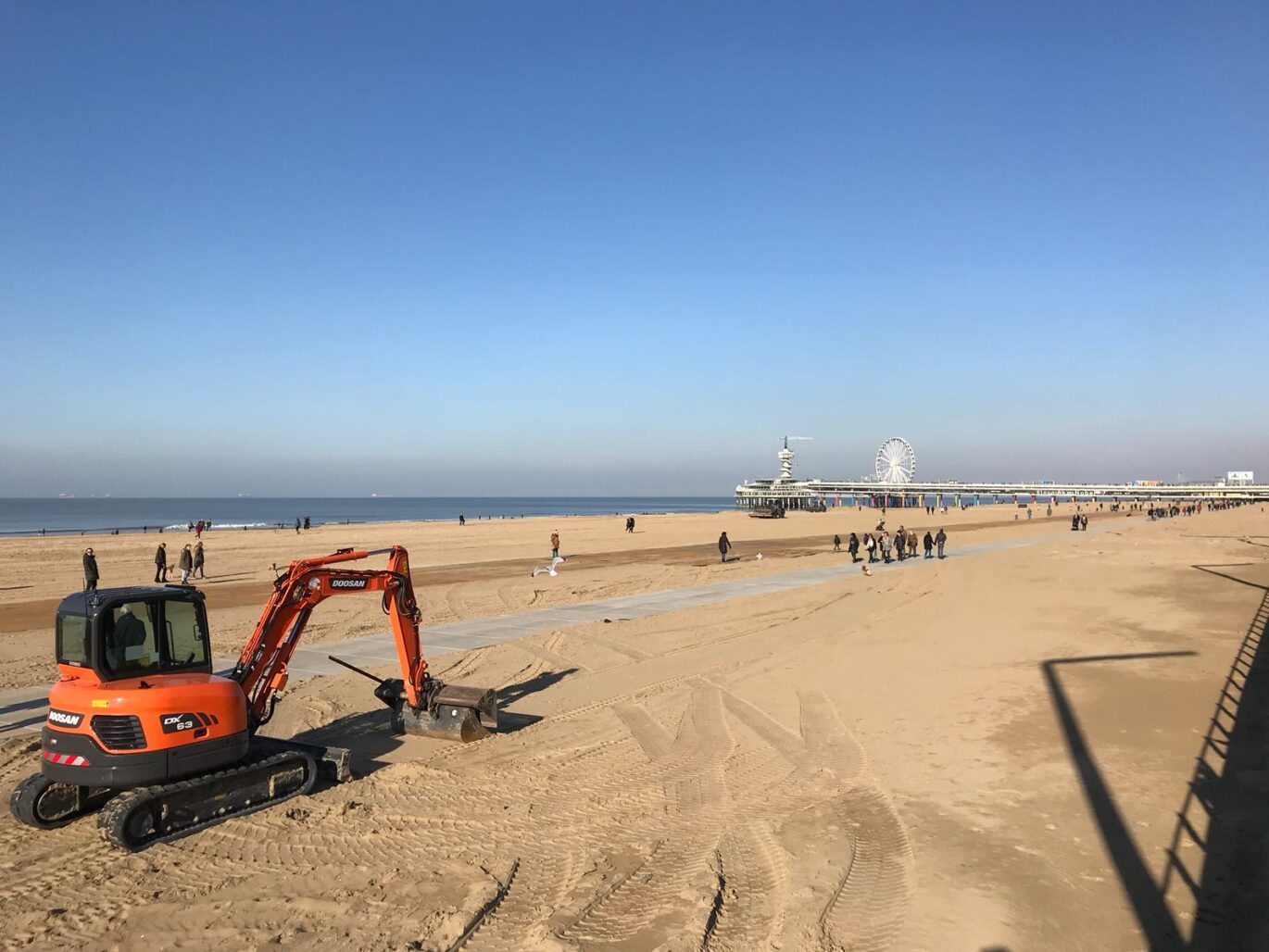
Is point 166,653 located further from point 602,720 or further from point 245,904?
point 602,720

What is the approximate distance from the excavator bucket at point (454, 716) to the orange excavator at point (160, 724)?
1700 millimetres

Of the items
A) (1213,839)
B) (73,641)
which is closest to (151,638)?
(73,641)

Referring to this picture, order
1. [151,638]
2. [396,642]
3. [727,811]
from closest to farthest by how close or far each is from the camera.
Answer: [151,638], [727,811], [396,642]

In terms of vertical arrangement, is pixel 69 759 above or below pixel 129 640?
below

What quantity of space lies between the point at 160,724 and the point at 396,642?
3.61 metres

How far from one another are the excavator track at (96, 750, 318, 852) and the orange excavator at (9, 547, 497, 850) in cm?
1

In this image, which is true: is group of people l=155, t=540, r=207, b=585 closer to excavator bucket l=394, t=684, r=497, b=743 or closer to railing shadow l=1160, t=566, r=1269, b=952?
excavator bucket l=394, t=684, r=497, b=743

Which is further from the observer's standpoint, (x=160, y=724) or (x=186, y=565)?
(x=186, y=565)

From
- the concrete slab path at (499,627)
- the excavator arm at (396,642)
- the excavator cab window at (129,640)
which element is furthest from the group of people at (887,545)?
the excavator cab window at (129,640)

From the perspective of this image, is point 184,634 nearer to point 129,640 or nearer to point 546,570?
point 129,640

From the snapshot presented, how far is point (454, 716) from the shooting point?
37.2ft

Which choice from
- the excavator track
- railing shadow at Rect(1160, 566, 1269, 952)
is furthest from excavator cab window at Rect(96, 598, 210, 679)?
railing shadow at Rect(1160, 566, 1269, 952)

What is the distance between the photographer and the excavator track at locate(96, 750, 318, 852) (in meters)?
7.67

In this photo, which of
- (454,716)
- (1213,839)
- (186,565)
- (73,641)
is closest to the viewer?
(1213,839)
